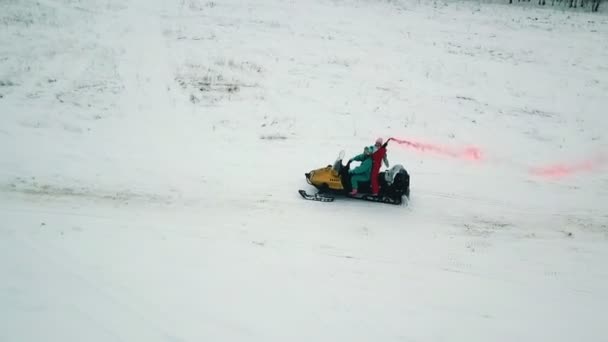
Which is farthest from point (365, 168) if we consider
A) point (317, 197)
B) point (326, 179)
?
point (317, 197)

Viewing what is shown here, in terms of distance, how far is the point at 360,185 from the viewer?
34.2ft

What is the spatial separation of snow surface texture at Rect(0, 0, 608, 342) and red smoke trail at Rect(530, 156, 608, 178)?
22cm

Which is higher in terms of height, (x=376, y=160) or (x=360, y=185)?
(x=376, y=160)

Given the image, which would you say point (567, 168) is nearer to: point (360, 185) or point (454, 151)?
point (454, 151)

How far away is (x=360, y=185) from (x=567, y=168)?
23.7ft

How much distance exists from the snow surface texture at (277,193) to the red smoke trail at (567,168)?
224 mm

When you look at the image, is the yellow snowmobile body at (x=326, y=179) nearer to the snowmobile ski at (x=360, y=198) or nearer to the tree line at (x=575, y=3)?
the snowmobile ski at (x=360, y=198)

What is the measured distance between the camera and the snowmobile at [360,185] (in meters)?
10.4

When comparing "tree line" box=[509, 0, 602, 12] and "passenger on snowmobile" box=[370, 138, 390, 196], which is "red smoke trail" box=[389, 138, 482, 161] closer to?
"passenger on snowmobile" box=[370, 138, 390, 196]

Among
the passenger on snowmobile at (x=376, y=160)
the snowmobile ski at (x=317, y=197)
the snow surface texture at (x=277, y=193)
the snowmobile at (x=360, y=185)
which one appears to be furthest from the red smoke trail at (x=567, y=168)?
the snowmobile ski at (x=317, y=197)

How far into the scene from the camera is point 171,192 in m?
10.3

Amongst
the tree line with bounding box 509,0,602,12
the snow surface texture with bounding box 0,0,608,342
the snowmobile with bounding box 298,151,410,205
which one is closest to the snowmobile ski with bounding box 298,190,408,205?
the snowmobile with bounding box 298,151,410,205

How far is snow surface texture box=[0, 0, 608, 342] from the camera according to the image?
7.34m

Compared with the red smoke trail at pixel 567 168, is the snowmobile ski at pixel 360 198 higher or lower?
lower
